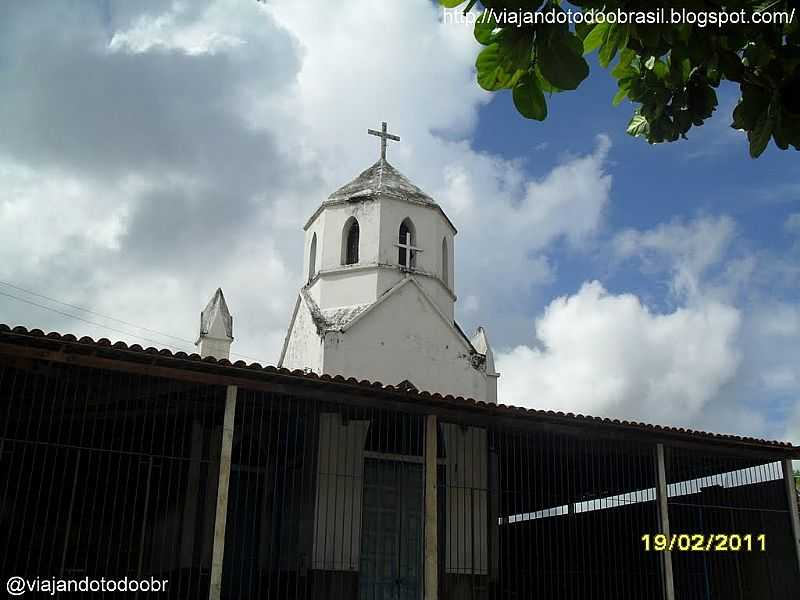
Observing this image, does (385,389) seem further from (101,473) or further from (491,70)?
(491,70)

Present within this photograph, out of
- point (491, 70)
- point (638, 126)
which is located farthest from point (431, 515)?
point (491, 70)

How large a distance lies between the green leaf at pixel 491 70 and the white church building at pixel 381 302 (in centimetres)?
1108

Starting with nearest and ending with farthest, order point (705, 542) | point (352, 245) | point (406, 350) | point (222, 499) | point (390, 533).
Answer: point (222, 499)
point (390, 533)
point (705, 542)
point (406, 350)
point (352, 245)

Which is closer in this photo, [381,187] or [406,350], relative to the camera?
[406,350]

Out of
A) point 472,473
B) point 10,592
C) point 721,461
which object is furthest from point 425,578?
point 721,461

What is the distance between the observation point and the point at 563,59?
235cm

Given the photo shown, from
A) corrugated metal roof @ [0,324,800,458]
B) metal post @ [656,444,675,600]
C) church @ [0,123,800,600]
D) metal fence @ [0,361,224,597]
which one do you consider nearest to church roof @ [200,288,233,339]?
church @ [0,123,800,600]

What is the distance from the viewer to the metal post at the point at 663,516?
1023 centimetres

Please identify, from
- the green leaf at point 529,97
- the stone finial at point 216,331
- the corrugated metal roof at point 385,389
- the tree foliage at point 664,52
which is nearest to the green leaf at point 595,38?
the tree foliage at point 664,52

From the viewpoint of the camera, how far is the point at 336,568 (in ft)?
34.9

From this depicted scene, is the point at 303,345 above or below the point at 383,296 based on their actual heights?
below

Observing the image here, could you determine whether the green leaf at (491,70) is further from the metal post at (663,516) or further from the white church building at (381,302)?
the white church building at (381,302)

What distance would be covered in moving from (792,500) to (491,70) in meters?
11.7

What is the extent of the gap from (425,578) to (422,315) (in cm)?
655
